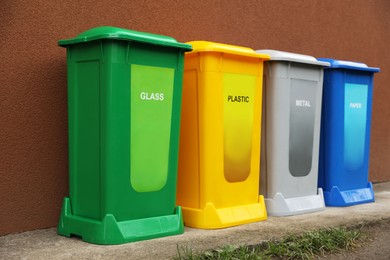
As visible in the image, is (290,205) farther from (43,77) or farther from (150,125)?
(43,77)

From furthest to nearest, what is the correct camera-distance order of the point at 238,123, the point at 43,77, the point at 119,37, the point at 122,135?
the point at 238,123
the point at 43,77
the point at 122,135
the point at 119,37

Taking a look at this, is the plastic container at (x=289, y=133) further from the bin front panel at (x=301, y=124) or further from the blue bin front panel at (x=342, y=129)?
the blue bin front panel at (x=342, y=129)

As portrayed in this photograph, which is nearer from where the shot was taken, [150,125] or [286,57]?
[150,125]

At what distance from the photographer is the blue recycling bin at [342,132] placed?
589 centimetres

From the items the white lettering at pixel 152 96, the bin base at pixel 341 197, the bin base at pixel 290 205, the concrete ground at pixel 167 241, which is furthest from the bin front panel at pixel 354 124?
the white lettering at pixel 152 96

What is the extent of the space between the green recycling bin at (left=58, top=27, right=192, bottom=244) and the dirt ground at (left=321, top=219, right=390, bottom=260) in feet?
4.13

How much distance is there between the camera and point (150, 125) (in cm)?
421

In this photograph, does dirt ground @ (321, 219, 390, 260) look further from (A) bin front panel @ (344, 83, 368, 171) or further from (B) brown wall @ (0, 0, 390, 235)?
(B) brown wall @ (0, 0, 390, 235)

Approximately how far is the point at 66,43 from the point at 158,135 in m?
0.92

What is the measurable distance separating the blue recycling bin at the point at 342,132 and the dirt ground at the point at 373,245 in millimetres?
792

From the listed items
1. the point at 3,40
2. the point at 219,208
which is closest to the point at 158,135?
the point at 219,208


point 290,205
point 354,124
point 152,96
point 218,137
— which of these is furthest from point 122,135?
point 354,124

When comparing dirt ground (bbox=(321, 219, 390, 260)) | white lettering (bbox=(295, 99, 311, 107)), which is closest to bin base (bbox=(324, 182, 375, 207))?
dirt ground (bbox=(321, 219, 390, 260))

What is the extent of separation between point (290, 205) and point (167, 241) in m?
1.60
